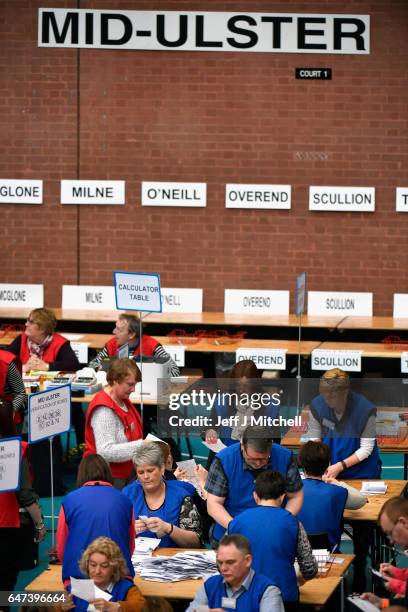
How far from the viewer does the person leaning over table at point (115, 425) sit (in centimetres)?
769

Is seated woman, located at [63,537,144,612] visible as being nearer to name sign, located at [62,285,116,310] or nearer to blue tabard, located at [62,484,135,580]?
blue tabard, located at [62,484,135,580]

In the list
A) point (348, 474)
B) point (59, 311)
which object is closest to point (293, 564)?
point (348, 474)

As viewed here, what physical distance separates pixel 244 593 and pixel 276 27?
10.7 meters

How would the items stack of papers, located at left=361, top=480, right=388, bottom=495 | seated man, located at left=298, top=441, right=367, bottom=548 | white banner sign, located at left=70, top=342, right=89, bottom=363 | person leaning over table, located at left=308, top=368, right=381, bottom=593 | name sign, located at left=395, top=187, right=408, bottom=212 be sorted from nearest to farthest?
seated man, located at left=298, top=441, right=367, bottom=548 < stack of papers, located at left=361, top=480, right=388, bottom=495 < person leaning over table, located at left=308, top=368, right=381, bottom=593 < white banner sign, located at left=70, top=342, right=89, bottom=363 < name sign, located at left=395, top=187, right=408, bottom=212

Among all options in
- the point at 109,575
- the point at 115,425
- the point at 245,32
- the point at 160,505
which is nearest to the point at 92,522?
the point at 109,575

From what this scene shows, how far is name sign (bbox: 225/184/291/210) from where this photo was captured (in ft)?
48.6

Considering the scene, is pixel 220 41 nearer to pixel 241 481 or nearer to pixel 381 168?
pixel 381 168

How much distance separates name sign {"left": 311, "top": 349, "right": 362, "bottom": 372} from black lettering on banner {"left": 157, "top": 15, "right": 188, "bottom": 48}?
4784mm

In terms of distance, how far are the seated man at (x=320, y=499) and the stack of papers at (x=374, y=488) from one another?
0.82m

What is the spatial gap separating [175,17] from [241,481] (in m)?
9.52

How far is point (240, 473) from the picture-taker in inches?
258

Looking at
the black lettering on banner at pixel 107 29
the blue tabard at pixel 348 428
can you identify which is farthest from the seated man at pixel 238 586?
the black lettering on banner at pixel 107 29

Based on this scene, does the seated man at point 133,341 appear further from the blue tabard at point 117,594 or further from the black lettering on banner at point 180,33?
the black lettering on banner at point 180,33

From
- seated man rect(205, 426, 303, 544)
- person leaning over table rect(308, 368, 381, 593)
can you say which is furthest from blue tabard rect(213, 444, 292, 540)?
person leaning over table rect(308, 368, 381, 593)
